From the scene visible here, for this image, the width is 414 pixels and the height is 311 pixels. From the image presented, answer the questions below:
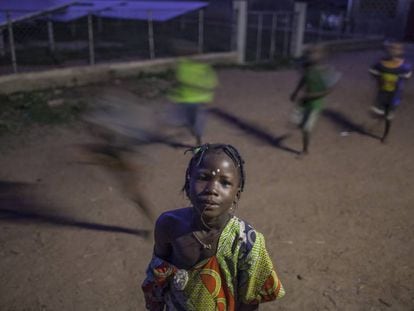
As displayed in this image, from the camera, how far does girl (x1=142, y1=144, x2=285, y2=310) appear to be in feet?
5.38

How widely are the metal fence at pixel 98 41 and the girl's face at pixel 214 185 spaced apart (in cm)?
888

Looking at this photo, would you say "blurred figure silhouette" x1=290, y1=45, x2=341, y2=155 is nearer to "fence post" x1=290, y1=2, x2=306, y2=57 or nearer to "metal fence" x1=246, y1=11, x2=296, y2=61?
"metal fence" x1=246, y1=11, x2=296, y2=61

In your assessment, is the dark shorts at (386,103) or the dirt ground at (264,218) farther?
the dark shorts at (386,103)

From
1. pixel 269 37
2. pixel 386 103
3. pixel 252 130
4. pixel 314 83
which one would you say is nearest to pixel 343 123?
pixel 386 103

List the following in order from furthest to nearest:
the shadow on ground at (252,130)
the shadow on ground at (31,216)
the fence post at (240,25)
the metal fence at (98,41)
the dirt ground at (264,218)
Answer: the fence post at (240,25) → the metal fence at (98,41) → the shadow on ground at (252,130) → the shadow on ground at (31,216) → the dirt ground at (264,218)

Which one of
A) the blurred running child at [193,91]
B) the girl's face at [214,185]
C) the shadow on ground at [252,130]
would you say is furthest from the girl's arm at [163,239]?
the shadow on ground at [252,130]

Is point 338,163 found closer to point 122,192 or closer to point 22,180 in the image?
point 122,192

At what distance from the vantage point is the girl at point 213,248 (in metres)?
1.64

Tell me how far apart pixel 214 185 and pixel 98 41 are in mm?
15830

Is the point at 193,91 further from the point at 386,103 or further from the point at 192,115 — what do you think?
the point at 386,103

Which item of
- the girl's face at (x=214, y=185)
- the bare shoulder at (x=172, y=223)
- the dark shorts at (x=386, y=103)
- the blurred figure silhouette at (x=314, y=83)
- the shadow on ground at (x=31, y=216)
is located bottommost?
the shadow on ground at (x=31, y=216)

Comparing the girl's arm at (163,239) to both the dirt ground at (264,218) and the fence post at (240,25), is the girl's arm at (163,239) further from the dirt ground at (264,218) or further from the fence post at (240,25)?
the fence post at (240,25)

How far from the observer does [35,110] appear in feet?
26.4

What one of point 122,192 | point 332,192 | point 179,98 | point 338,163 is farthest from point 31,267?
point 338,163
